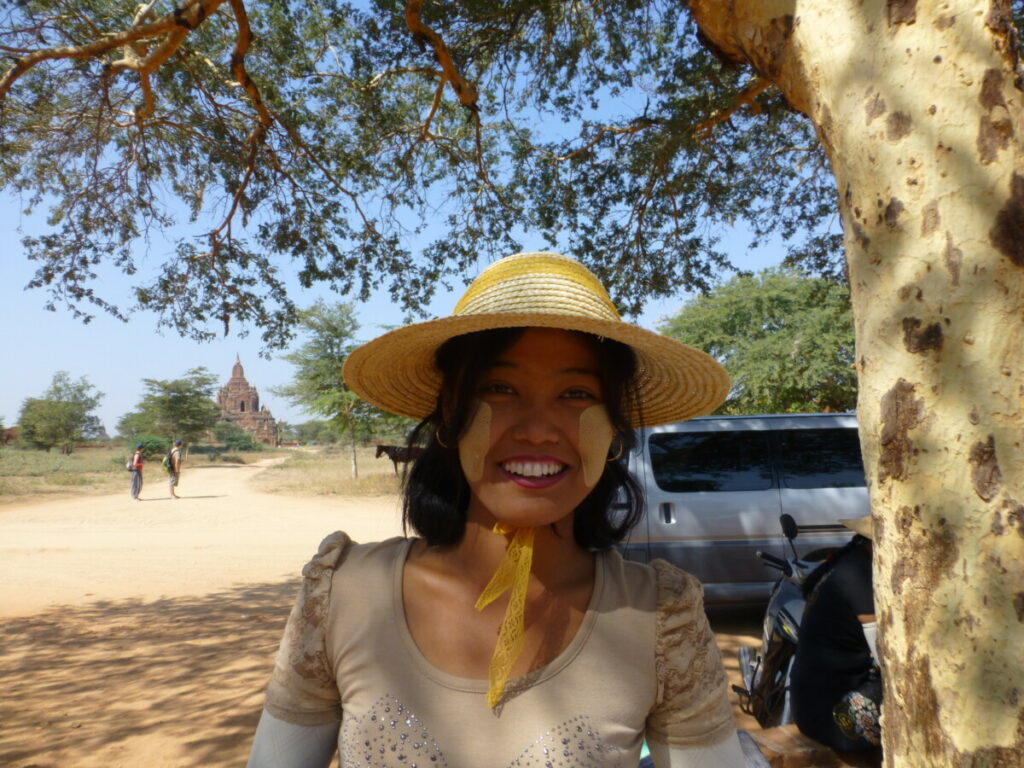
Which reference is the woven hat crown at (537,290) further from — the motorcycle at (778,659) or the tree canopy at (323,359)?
the tree canopy at (323,359)

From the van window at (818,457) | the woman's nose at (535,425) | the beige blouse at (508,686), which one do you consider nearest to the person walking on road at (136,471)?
the van window at (818,457)

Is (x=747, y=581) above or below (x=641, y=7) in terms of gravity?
below

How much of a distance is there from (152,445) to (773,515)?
4398 cm

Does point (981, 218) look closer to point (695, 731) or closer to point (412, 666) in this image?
point (695, 731)

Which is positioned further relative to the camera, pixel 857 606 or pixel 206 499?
pixel 206 499

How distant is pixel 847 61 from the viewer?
1839 mm

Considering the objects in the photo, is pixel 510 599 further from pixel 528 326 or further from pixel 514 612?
pixel 528 326

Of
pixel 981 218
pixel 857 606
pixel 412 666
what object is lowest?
pixel 857 606

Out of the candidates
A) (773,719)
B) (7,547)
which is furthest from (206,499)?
(773,719)

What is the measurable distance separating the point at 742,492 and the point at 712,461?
35 cm

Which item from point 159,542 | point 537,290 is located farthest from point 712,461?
point 159,542

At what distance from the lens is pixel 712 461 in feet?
18.9

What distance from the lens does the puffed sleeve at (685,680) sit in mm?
1257

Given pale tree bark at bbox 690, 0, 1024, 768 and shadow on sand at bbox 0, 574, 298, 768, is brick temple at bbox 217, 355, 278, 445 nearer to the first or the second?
shadow on sand at bbox 0, 574, 298, 768
